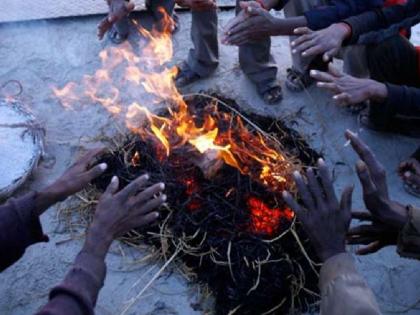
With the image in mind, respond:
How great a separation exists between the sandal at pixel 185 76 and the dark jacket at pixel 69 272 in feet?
8.21

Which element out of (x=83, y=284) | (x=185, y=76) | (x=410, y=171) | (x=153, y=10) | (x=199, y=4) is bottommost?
(x=410, y=171)

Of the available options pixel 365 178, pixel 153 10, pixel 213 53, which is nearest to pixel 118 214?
pixel 365 178

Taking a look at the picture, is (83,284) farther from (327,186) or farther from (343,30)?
(343,30)

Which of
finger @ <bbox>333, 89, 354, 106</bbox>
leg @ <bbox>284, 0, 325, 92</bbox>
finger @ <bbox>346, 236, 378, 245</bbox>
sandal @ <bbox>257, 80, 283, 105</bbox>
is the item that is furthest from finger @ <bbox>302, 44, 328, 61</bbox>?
finger @ <bbox>346, 236, 378, 245</bbox>

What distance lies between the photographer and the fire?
140 inches

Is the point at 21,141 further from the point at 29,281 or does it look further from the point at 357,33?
the point at 357,33

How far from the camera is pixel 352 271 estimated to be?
2064 millimetres

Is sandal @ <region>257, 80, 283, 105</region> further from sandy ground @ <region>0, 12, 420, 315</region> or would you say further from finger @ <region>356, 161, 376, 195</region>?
finger @ <region>356, 161, 376, 195</region>

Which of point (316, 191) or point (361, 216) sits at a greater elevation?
point (316, 191)

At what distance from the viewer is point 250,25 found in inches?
150

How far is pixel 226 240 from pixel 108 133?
1654 millimetres

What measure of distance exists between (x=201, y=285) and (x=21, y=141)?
188 cm

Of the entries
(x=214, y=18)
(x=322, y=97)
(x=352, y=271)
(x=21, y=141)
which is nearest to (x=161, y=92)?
(x=214, y=18)

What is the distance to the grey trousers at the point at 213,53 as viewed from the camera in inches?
175
